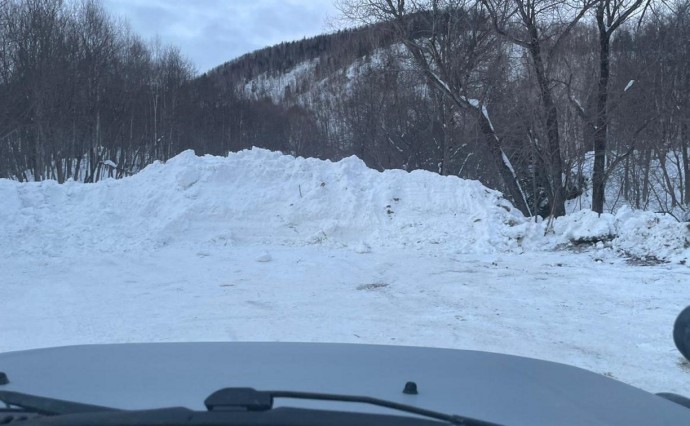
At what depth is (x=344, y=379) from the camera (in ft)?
9.96

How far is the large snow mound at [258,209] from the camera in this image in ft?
42.3

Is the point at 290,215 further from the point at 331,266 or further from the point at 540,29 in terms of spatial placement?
the point at 540,29

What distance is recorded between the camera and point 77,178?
29328 millimetres

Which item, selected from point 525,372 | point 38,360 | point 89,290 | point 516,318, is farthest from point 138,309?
point 525,372

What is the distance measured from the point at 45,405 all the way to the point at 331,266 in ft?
29.5

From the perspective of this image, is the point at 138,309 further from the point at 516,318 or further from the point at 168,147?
the point at 168,147

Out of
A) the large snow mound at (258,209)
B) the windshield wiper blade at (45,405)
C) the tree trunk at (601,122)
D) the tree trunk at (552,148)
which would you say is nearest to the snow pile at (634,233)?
the large snow mound at (258,209)

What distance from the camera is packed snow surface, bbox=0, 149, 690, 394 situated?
7375 millimetres

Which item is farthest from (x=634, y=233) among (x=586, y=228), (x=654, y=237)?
(x=586, y=228)

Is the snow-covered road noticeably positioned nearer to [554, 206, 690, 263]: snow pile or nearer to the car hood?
[554, 206, 690, 263]: snow pile

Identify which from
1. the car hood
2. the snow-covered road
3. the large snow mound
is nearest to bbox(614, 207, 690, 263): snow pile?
the snow-covered road

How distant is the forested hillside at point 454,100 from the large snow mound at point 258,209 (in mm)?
2116

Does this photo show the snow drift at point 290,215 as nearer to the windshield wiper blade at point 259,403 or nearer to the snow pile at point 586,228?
the snow pile at point 586,228

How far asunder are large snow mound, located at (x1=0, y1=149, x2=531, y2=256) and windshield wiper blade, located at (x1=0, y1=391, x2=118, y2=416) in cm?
988
